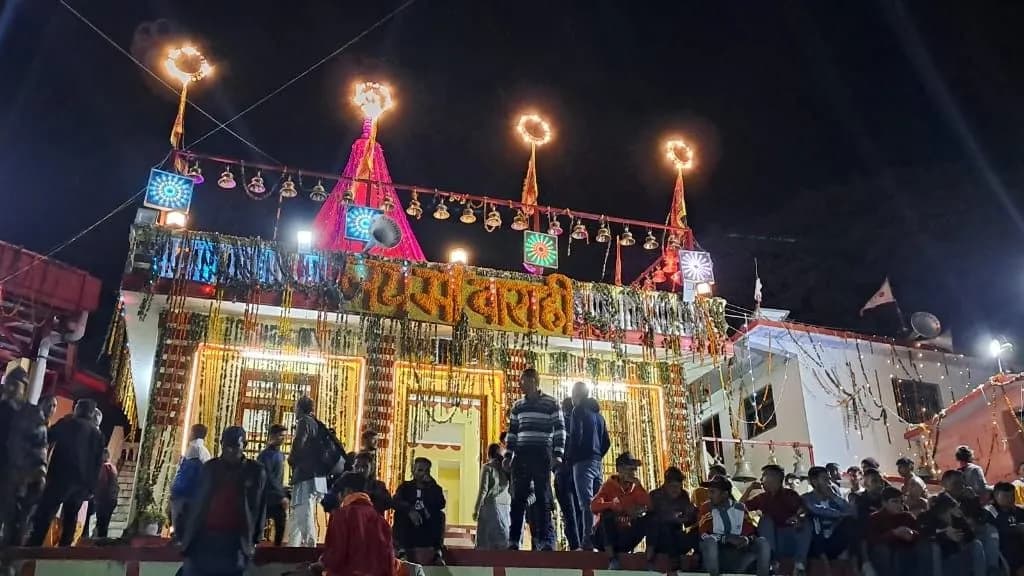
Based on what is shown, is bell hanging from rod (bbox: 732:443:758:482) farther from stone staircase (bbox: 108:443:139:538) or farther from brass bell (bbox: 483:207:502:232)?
stone staircase (bbox: 108:443:139:538)

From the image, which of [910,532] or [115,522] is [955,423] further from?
[115,522]

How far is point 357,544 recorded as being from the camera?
19.9ft

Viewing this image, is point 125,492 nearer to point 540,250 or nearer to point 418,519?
point 540,250

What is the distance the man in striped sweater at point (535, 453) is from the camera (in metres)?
8.60

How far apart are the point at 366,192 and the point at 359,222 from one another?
2.75 metres

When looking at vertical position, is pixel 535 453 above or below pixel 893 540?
above

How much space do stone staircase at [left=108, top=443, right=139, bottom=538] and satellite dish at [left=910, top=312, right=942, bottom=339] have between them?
17.5m

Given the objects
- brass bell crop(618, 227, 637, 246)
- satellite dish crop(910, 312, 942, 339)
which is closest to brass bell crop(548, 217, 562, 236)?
brass bell crop(618, 227, 637, 246)

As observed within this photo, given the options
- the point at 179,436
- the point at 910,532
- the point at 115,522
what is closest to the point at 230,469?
the point at 179,436

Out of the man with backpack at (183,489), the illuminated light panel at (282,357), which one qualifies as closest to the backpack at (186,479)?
the man with backpack at (183,489)

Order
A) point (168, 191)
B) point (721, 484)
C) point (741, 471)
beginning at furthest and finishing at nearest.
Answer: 1. point (741, 471)
2. point (168, 191)
3. point (721, 484)

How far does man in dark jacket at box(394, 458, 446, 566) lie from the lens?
7.65 metres

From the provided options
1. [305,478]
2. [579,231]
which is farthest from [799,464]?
[305,478]

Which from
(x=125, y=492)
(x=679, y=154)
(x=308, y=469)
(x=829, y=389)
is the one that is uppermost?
(x=679, y=154)
